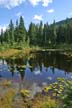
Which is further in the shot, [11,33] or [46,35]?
[46,35]

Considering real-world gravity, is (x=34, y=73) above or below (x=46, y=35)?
below

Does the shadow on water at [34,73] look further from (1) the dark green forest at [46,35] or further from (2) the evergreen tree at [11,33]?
(1) the dark green forest at [46,35]

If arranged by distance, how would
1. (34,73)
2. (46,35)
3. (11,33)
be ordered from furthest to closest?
(46,35) → (11,33) → (34,73)

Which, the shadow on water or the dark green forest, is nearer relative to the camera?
the shadow on water

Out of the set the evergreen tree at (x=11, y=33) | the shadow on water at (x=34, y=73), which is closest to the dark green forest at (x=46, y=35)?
the evergreen tree at (x=11, y=33)

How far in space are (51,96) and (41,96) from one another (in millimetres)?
985

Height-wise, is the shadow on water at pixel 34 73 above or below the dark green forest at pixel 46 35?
below

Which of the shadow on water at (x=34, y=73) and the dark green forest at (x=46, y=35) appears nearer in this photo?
the shadow on water at (x=34, y=73)

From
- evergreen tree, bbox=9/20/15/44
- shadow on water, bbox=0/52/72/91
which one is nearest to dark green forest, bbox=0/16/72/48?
evergreen tree, bbox=9/20/15/44

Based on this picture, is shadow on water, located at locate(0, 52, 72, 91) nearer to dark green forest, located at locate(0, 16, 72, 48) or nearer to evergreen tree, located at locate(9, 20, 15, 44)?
evergreen tree, located at locate(9, 20, 15, 44)

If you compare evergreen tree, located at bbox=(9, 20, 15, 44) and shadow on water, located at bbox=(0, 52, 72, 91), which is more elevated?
evergreen tree, located at bbox=(9, 20, 15, 44)

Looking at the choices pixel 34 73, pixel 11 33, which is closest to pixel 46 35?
pixel 11 33

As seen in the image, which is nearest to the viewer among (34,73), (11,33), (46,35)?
(34,73)

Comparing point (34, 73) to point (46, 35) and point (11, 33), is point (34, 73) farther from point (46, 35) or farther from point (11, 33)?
point (46, 35)
